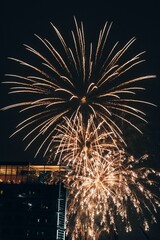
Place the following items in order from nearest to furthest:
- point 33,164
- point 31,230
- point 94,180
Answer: point 94,180
point 31,230
point 33,164

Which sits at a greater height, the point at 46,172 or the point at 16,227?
the point at 46,172

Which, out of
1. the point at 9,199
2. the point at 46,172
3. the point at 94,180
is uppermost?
the point at 46,172

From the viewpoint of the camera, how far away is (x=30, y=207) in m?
79.1

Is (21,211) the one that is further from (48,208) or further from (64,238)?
(64,238)

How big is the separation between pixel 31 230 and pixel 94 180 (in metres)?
22.7

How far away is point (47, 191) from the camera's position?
8000cm

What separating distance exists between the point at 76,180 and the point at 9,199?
2026 centimetres

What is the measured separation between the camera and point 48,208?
7906cm

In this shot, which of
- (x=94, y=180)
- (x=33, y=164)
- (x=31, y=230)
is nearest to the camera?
(x=94, y=180)

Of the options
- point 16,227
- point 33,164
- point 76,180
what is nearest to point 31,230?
point 16,227

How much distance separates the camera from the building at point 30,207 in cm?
7762

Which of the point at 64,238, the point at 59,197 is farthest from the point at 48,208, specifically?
the point at 64,238

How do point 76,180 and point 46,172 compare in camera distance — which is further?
point 46,172

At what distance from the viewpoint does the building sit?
7762 centimetres
